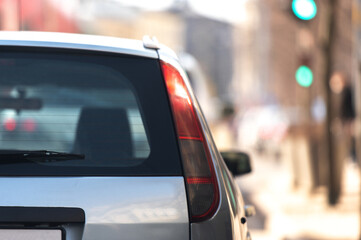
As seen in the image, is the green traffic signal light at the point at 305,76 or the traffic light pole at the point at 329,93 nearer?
the traffic light pole at the point at 329,93

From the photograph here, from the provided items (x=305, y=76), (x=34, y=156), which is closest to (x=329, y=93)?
(x=305, y=76)

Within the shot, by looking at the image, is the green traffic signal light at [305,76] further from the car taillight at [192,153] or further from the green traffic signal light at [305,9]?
the car taillight at [192,153]

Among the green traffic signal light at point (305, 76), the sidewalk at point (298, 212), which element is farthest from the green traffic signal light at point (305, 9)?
the green traffic signal light at point (305, 76)

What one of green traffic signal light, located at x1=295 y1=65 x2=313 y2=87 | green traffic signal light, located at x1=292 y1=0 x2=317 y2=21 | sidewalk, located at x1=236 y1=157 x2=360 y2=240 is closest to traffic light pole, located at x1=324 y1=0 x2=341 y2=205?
sidewalk, located at x1=236 y1=157 x2=360 y2=240

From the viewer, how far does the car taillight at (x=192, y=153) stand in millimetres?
3193

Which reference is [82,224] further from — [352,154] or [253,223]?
[352,154]

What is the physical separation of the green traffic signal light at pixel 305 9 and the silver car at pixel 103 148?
7669 millimetres

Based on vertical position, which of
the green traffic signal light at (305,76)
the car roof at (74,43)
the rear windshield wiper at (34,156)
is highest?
the green traffic signal light at (305,76)

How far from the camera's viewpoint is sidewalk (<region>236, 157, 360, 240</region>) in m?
9.19

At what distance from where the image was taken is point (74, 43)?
3357 millimetres

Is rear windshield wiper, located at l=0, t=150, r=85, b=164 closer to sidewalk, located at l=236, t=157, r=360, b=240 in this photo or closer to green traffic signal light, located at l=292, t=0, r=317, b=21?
sidewalk, located at l=236, t=157, r=360, b=240

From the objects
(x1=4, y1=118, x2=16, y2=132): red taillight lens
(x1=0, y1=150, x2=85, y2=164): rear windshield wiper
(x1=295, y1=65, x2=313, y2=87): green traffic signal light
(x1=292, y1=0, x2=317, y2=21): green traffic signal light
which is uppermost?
(x1=292, y1=0, x2=317, y2=21): green traffic signal light

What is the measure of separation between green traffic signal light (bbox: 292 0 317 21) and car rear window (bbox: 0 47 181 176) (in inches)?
309

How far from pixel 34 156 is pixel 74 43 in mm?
454
